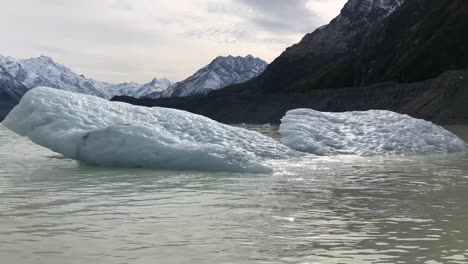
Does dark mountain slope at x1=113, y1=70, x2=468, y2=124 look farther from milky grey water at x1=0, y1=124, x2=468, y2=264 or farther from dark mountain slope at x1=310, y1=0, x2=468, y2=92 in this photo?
milky grey water at x1=0, y1=124, x2=468, y2=264

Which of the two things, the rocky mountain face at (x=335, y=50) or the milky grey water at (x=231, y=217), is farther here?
the rocky mountain face at (x=335, y=50)

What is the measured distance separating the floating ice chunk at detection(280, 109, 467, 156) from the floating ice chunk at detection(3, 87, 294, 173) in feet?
13.8

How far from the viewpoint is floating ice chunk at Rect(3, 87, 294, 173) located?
1555cm

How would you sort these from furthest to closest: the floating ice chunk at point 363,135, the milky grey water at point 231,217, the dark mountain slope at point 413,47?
the dark mountain slope at point 413,47 → the floating ice chunk at point 363,135 → the milky grey water at point 231,217

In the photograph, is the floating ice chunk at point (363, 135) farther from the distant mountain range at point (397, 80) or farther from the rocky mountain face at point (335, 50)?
the rocky mountain face at point (335, 50)

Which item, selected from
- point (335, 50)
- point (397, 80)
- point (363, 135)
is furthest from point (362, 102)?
point (335, 50)

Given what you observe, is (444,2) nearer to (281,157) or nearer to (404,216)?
(281,157)

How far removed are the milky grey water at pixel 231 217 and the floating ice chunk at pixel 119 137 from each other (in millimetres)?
893

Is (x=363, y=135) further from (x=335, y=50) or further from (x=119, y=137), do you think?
(x=335, y=50)

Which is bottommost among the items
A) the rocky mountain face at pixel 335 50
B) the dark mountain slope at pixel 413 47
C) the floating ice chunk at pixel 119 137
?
the floating ice chunk at pixel 119 137

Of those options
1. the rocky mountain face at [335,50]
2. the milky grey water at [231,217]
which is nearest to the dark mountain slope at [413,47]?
the rocky mountain face at [335,50]

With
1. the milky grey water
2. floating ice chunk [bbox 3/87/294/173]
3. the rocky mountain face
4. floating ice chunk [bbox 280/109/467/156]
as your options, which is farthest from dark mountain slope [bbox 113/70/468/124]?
the milky grey water

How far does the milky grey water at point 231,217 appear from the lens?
6281 millimetres

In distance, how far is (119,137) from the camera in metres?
15.9
